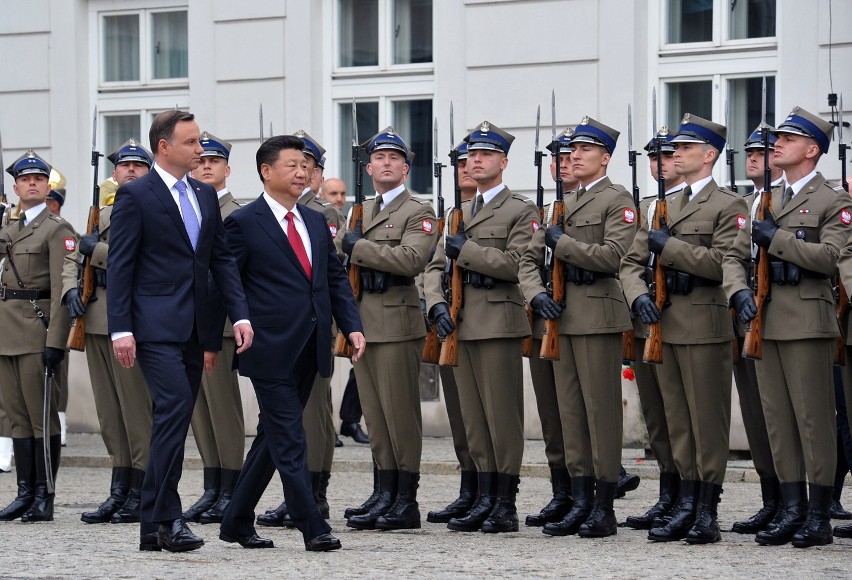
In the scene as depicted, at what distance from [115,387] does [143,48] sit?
7.47 meters

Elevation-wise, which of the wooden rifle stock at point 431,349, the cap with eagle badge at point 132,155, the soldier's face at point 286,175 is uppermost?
the cap with eagle badge at point 132,155

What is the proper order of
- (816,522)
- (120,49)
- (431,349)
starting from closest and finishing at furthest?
(816,522), (431,349), (120,49)

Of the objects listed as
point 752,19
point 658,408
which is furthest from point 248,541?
point 752,19

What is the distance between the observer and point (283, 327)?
8.51 metres

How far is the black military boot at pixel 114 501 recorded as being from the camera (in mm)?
10289

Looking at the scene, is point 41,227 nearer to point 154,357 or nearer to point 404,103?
point 154,357

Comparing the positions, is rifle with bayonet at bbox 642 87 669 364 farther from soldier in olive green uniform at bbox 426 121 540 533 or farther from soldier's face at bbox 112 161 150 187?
soldier's face at bbox 112 161 150 187

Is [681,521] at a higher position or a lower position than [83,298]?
lower

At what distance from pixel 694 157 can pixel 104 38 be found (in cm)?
945

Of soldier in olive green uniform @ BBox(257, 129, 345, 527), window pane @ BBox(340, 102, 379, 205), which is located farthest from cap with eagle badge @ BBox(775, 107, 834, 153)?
window pane @ BBox(340, 102, 379, 205)

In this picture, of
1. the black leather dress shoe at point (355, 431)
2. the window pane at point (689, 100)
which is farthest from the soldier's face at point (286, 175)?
the window pane at point (689, 100)

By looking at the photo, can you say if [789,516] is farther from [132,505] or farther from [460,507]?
[132,505]

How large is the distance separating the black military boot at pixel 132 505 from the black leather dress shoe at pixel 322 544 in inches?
77.4

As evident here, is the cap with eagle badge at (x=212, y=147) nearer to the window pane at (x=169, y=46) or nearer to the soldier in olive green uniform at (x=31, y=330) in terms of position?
the soldier in olive green uniform at (x=31, y=330)
